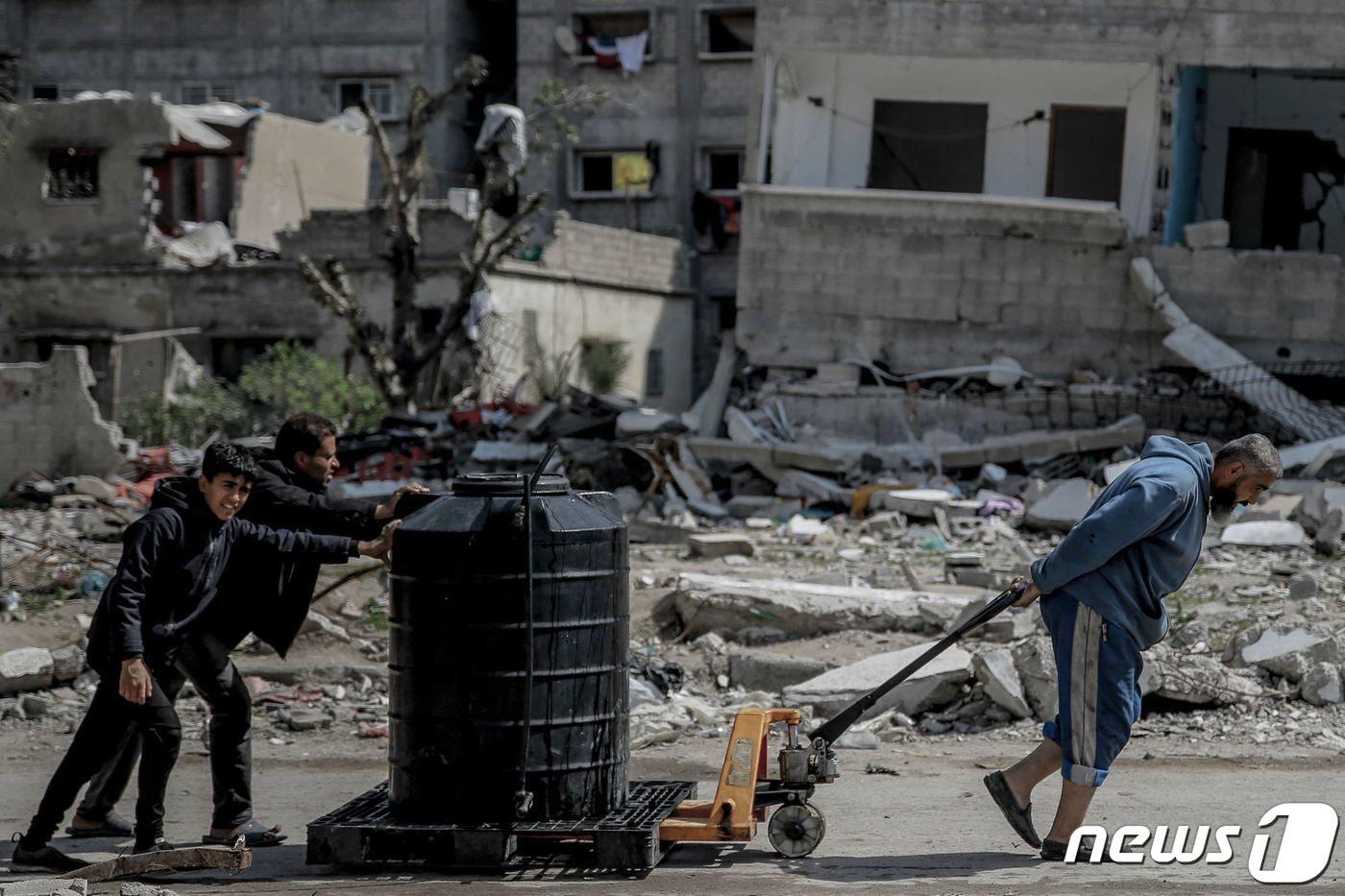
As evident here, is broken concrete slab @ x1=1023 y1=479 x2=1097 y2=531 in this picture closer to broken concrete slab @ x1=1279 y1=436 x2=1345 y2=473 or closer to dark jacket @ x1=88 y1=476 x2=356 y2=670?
broken concrete slab @ x1=1279 y1=436 x2=1345 y2=473

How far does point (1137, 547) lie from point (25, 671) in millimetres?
6569

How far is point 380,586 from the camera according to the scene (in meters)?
11.1

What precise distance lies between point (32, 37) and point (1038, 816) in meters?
36.2

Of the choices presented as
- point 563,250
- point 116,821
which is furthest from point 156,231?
point 116,821

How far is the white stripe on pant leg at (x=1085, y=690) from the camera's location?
494 cm

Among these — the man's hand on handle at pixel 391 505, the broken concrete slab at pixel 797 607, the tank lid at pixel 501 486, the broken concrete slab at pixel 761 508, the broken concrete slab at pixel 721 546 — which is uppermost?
the tank lid at pixel 501 486

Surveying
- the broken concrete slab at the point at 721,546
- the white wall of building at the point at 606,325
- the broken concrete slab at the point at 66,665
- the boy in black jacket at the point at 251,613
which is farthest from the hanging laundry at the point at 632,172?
the boy in black jacket at the point at 251,613

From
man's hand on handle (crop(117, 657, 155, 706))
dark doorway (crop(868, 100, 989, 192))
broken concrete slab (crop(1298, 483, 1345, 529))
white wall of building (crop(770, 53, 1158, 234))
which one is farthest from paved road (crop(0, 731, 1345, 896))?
dark doorway (crop(868, 100, 989, 192))

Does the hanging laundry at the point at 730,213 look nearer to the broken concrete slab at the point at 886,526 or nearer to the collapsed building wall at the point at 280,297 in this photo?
the collapsed building wall at the point at 280,297

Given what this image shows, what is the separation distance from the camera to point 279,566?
18.4ft

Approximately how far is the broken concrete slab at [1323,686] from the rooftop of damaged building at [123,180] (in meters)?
20.6

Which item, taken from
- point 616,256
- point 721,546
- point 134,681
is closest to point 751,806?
point 134,681

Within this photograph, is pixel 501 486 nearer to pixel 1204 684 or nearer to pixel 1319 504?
pixel 1204 684

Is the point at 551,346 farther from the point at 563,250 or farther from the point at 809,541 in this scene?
the point at 809,541
